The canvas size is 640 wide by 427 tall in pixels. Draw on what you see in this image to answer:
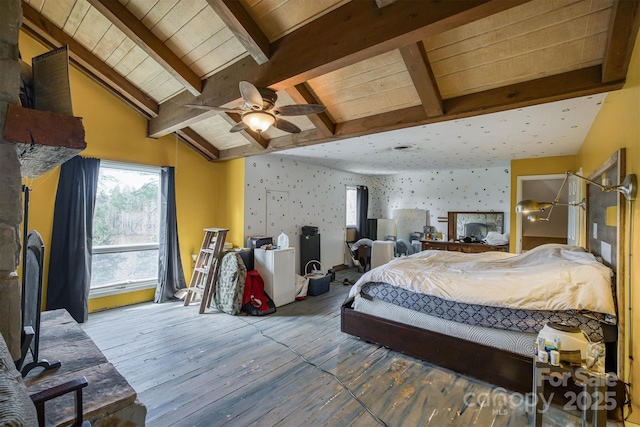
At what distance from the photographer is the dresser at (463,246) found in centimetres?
510

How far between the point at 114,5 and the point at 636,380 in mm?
4486

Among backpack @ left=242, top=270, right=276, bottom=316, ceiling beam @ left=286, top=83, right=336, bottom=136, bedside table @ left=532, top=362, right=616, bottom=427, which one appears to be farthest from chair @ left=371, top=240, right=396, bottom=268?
bedside table @ left=532, top=362, right=616, bottom=427

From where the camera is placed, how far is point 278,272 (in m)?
4.22

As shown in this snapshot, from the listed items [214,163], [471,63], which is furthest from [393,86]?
[214,163]

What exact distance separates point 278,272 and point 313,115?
233cm

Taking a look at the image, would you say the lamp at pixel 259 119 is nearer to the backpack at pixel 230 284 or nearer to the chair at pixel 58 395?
the chair at pixel 58 395

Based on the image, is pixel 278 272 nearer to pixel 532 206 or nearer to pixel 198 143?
pixel 198 143

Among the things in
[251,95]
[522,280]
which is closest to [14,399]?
[251,95]

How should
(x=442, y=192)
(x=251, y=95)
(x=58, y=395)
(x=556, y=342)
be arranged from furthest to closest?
1. (x=442, y=192)
2. (x=251, y=95)
3. (x=556, y=342)
4. (x=58, y=395)

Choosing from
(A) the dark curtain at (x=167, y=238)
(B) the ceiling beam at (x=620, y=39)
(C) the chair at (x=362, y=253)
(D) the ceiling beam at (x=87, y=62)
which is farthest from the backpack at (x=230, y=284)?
(B) the ceiling beam at (x=620, y=39)

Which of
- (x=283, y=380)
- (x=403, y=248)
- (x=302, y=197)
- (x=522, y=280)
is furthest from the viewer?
(x=403, y=248)

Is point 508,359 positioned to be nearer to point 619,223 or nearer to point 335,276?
point 619,223

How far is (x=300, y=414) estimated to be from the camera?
195cm

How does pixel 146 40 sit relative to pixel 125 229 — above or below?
above
